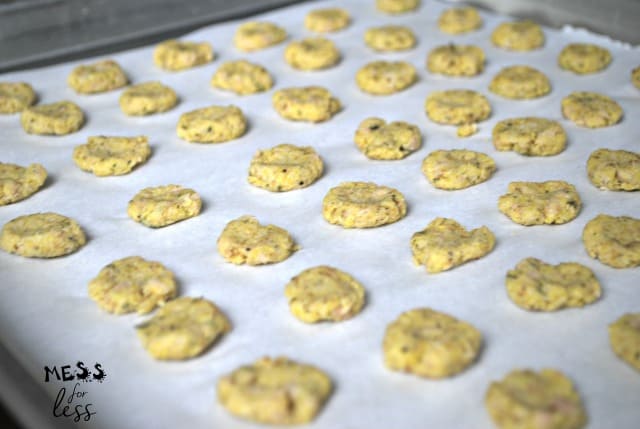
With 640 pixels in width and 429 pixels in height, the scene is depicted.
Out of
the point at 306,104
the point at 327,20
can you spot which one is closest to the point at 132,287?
the point at 306,104

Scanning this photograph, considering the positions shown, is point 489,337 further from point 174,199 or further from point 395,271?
point 174,199

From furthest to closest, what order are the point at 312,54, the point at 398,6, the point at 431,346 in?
1. the point at 398,6
2. the point at 312,54
3. the point at 431,346

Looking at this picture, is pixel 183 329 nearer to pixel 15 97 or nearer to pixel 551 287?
pixel 551 287

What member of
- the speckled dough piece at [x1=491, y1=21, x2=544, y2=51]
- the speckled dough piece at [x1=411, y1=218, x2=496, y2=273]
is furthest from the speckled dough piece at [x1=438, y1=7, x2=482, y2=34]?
the speckled dough piece at [x1=411, y1=218, x2=496, y2=273]

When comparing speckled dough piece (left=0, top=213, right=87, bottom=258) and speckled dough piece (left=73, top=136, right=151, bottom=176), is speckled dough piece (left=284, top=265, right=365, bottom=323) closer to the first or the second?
speckled dough piece (left=0, top=213, right=87, bottom=258)

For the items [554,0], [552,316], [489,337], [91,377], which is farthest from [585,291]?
[554,0]

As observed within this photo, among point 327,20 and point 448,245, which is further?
point 327,20
